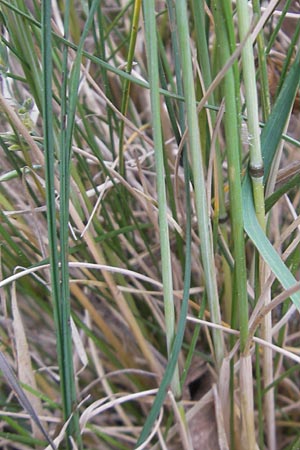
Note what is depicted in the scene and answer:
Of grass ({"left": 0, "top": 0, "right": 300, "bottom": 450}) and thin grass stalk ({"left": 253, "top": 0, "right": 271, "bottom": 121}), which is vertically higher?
thin grass stalk ({"left": 253, "top": 0, "right": 271, "bottom": 121})

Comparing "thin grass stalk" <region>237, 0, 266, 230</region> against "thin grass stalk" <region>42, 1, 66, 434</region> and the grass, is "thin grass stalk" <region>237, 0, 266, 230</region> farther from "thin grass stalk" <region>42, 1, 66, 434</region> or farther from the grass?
"thin grass stalk" <region>42, 1, 66, 434</region>

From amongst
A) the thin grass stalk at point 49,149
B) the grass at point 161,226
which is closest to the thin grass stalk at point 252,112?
the grass at point 161,226

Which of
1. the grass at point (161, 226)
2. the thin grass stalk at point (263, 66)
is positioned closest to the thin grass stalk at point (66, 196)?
the grass at point (161, 226)

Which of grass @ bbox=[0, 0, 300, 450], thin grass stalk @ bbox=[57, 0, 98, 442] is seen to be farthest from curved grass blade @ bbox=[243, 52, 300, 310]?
thin grass stalk @ bbox=[57, 0, 98, 442]

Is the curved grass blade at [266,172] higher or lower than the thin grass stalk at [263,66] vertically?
lower

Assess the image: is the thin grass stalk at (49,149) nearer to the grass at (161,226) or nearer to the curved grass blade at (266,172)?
the grass at (161,226)

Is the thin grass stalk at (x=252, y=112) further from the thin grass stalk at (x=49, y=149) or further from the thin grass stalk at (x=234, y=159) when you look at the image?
the thin grass stalk at (x=49, y=149)

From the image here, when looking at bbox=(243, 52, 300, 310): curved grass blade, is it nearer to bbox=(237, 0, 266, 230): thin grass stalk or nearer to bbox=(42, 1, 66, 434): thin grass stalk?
bbox=(237, 0, 266, 230): thin grass stalk

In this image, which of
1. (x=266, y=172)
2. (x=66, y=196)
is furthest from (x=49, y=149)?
(x=266, y=172)

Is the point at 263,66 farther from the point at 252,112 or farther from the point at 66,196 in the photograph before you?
the point at 66,196

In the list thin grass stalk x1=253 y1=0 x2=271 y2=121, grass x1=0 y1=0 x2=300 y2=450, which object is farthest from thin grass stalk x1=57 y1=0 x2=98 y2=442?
thin grass stalk x1=253 y1=0 x2=271 y2=121
